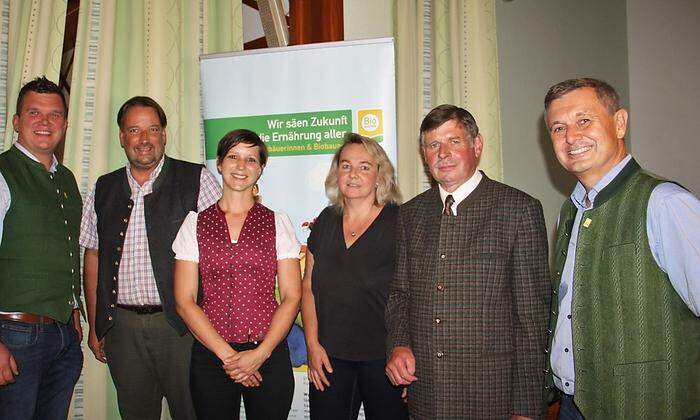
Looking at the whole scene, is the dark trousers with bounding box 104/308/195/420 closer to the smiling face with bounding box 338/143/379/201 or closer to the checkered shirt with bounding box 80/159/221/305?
the checkered shirt with bounding box 80/159/221/305

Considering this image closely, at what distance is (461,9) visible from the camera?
9.38ft

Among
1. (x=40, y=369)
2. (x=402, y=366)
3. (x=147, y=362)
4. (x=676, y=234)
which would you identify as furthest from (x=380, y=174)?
(x=40, y=369)

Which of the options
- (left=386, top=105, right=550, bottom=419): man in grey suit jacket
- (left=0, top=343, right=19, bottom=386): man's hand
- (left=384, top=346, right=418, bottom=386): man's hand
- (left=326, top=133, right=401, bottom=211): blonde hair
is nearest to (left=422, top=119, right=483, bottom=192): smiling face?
(left=386, top=105, right=550, bottom=419): man in grey suit jacket

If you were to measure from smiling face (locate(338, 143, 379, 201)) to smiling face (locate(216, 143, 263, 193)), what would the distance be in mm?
363

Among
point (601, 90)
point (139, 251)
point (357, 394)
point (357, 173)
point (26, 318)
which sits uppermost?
point (601, 90)

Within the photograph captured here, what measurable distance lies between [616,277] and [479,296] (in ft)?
1.39

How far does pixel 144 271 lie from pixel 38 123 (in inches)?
32.4

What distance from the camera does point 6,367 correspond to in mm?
2057

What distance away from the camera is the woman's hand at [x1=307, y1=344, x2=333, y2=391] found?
204cm

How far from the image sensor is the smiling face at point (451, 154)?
178 cm

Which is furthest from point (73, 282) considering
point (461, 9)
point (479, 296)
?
point (461, 9)

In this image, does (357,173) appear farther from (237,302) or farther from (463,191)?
(237,302)

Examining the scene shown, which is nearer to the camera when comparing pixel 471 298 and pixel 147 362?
pixel 471 298

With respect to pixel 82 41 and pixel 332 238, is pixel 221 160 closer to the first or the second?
pixel 332 238
